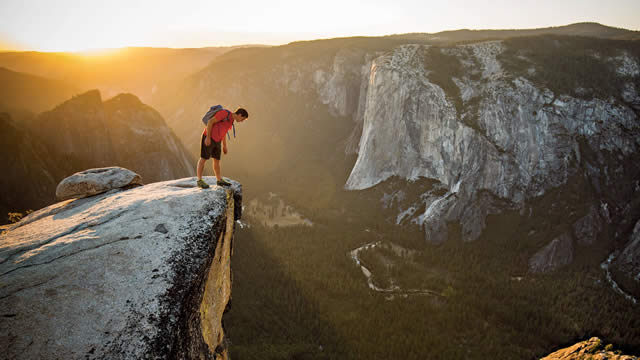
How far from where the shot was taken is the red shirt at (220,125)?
429 inches

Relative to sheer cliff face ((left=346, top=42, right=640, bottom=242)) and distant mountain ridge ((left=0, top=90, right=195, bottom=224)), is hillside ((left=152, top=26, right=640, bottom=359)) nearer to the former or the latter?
sheer cliff face ((left=346, top=42, right=640, bottom=242))

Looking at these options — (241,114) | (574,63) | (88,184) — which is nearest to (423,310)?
(241,114)

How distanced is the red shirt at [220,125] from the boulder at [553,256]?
42425mm

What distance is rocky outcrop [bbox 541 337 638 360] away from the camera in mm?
10657

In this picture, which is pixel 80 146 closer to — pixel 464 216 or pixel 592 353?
pixel 592 353

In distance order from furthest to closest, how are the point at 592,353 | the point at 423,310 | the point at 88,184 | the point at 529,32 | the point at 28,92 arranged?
the point at 529,32
the point at 28,92
the point at 423,310
the point at 88,184
the point at 592,353

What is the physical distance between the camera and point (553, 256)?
131 ft

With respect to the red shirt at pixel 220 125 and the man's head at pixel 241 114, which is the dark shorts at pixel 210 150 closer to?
the red shirt at pixel 220 125

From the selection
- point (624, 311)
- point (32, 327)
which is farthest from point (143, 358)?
point (624, 311)

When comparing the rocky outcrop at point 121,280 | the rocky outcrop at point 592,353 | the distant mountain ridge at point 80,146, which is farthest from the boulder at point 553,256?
the distant mountain ridge at point 80,146

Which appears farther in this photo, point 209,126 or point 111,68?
point 111,68

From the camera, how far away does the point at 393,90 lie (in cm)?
6116

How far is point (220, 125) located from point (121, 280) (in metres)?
5.99

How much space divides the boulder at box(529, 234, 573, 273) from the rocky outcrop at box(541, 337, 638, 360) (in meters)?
30.3
